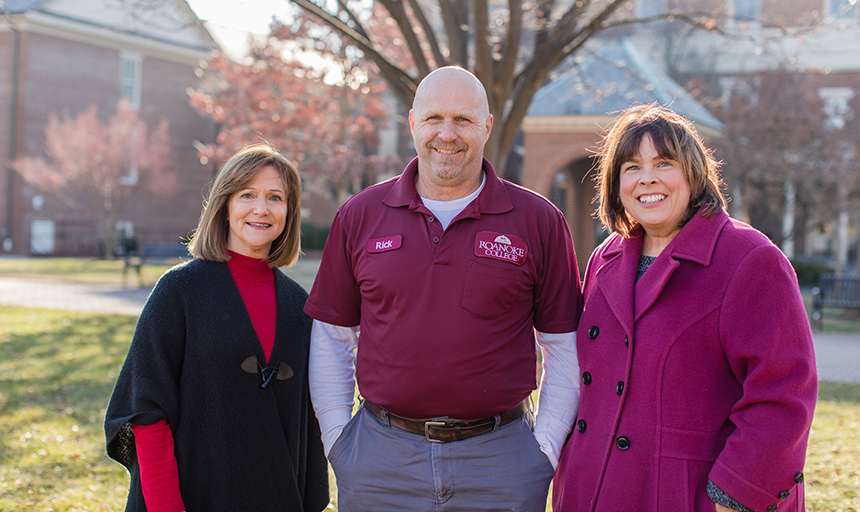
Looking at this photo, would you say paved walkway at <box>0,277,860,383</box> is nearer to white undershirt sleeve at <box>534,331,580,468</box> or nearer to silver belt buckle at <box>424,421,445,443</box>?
white undershirt sleeve at <box>534,331,580,468</box>

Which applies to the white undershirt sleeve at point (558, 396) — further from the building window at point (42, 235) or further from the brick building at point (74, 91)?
the building window at point (42, 235)

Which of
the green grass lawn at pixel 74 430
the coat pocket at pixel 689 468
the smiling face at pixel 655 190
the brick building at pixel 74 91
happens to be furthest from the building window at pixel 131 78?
the coat pocket at pixel 689 468

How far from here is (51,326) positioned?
1062cm

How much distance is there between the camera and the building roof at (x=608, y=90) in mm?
12679

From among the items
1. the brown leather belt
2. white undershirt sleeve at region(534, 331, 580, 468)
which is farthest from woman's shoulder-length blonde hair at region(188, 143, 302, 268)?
white undershirt sleeve at region(534, 331, 580, 468)

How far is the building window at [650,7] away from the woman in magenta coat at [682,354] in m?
27.9

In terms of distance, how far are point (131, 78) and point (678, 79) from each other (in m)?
23.7

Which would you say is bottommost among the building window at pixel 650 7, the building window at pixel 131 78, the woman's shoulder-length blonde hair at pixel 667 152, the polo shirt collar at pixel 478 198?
the polo shirt collar at pixel 478 198

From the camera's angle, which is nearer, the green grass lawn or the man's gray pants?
the man's gray pants

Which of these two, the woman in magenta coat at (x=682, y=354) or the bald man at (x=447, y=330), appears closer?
the woman in magenta coat at (x=682, y=354)

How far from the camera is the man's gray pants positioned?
2.60m

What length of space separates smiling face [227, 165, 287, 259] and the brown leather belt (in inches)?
36.2

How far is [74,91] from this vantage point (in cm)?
2755

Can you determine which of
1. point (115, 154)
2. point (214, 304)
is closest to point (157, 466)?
point (214, 304)
